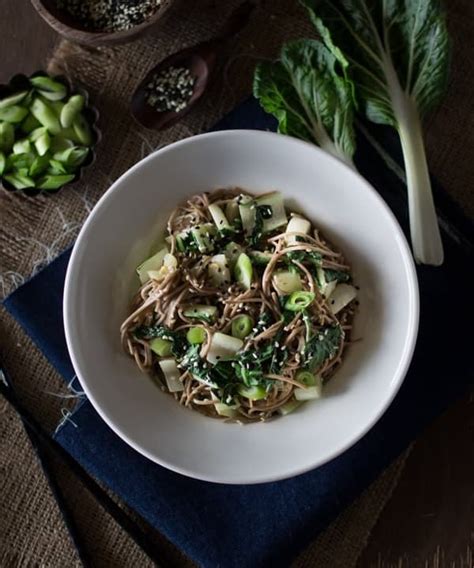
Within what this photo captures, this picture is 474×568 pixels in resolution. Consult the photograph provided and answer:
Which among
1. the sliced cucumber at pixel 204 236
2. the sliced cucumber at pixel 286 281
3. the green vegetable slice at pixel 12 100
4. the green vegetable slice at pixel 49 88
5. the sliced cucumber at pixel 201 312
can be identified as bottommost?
the sliced cucumber at pixel 286 281

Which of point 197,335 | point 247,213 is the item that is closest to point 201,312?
point 197,335

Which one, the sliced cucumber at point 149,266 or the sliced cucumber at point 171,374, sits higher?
the sliced cucumber at point 149,266

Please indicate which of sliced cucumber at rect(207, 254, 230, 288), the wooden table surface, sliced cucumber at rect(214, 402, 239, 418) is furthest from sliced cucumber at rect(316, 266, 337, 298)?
the wooden table surface

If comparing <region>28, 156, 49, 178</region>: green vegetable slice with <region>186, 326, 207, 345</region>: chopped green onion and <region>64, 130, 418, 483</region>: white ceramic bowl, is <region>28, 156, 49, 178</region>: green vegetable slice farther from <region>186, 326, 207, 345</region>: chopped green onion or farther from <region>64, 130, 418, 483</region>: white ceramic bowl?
<region>186, 326, 207, 345</region>: chopped green onion

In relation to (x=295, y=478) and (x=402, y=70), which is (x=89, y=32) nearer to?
(x=402, y=70)

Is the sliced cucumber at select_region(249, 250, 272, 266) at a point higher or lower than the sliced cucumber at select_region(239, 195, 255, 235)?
lower

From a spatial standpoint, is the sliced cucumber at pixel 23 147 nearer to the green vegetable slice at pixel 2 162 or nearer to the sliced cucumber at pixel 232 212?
the green vegetable slice at pixel 2 162

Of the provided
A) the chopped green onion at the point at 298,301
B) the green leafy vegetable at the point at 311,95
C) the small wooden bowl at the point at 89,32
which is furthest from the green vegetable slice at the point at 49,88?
the chopped green onion at the point at 298,301

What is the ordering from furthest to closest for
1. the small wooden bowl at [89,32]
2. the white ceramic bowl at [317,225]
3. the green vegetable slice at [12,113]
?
the green vegetable slice at [12,113] < the small wooden bowl at [89,32] < the white ceramic bowl at [317,225]
